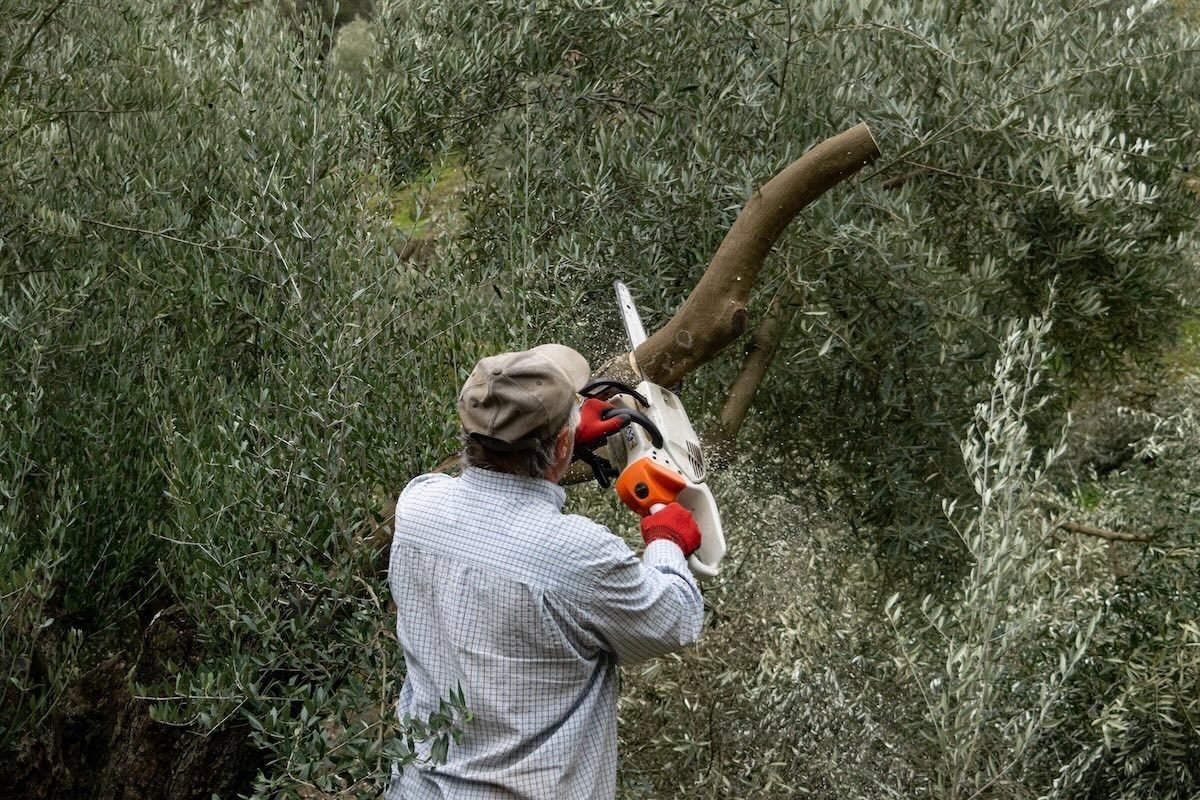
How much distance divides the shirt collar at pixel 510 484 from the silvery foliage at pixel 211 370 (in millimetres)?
777

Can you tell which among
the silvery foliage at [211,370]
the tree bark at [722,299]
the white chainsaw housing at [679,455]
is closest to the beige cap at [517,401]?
the white chainsaw housing at [679,455]

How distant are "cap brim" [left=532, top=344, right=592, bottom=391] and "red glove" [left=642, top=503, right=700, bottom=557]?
0.39 m

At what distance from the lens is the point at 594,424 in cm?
305

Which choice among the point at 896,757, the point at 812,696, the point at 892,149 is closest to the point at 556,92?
the point at 892,149

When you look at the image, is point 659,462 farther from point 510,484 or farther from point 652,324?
point 652,324

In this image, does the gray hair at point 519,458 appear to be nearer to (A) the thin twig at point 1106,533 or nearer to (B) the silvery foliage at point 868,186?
(B) the silvery foliage at point 868,186

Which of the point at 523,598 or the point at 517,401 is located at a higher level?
the point at 517,401

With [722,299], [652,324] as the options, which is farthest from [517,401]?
[652,324]

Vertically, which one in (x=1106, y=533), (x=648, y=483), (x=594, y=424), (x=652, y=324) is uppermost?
(x=594, y=424)

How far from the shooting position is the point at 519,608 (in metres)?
2.61

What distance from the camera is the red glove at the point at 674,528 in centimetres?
286

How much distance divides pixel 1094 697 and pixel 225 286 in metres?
3.92

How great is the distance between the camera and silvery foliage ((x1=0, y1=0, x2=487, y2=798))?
3.67m

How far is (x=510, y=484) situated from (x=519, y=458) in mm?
65
